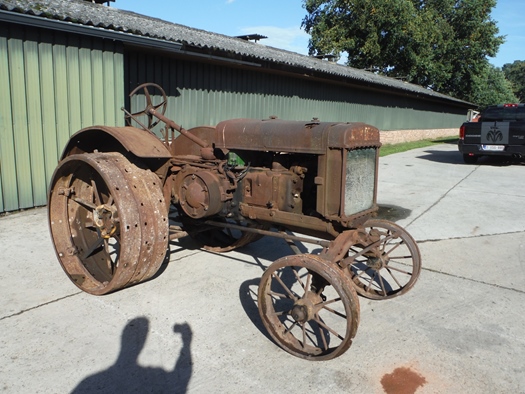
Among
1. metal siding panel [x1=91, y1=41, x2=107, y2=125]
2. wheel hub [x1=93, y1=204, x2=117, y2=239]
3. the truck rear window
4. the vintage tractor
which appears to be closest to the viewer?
the vintage tractor

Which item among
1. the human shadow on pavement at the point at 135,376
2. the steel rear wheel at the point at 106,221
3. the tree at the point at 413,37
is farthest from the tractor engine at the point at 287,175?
the tree at the point at 413,37

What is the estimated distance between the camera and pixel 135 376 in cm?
260

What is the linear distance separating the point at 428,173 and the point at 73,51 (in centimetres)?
880

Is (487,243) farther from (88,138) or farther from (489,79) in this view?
(489,79)

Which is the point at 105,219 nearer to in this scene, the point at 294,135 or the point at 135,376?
the point at 135,376

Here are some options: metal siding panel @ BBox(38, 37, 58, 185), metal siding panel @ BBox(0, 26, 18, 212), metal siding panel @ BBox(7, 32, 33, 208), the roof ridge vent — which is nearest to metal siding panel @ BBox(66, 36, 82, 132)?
metal siding panel @ BBox(38, 37, 58, 185)

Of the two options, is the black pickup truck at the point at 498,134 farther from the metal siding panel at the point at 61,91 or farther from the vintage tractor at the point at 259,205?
the metal siding panel at the point at 61,91

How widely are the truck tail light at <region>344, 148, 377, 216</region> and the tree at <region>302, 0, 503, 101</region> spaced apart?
93.1 ft

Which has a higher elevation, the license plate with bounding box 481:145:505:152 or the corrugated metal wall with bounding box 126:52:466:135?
the corrugated metal wall with bounding box 126:52:466:135

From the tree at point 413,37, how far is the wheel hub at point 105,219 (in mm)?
29030

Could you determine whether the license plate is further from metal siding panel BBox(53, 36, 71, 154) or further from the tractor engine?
metal siding panel BBox(53, 36, 71, 154)

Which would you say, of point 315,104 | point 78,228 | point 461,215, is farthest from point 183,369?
point 315,104

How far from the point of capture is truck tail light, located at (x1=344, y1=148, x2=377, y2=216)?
327 centimetres

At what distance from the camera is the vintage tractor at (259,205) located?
9.87 ft
